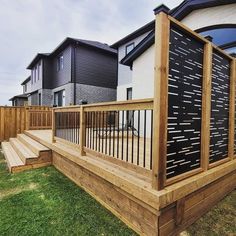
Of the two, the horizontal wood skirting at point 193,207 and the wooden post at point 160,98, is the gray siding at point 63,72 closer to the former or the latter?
the horizontal wood skirting at point 193,207

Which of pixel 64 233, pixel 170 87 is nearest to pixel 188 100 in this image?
pixel 170 87

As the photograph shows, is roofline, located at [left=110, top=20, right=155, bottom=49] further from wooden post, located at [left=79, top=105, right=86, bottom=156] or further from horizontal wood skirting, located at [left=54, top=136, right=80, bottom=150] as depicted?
wooden post, located at [left=79, top=105, right=86, bottom=156]

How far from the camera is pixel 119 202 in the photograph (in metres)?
2.92

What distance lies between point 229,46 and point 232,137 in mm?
3340

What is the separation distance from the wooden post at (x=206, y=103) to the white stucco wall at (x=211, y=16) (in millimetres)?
3658

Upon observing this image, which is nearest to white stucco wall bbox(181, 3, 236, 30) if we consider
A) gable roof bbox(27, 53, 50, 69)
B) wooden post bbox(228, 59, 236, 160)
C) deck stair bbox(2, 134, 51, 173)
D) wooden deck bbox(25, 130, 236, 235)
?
wooden post bbox(228, 59, 236, 160)

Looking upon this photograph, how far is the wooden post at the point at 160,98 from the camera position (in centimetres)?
215

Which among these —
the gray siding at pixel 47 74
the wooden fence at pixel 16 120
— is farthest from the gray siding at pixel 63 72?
the wooden fence at pixel 16 120

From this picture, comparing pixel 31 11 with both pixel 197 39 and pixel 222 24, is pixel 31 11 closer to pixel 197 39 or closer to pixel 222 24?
pixel 222 24

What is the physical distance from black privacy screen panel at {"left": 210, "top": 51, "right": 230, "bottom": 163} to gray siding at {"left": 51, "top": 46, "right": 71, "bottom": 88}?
1128cm

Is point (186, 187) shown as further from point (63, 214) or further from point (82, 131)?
point (82, 131)

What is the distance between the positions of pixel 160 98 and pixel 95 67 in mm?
12850

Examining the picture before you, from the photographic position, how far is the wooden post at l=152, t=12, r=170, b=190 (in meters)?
2.15

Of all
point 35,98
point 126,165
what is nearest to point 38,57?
point 35,98
